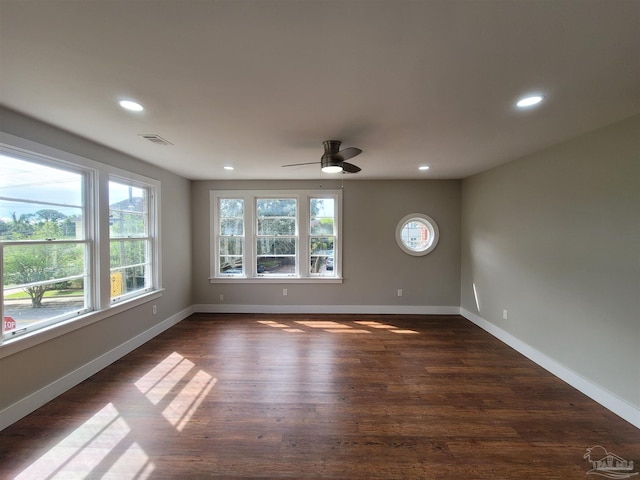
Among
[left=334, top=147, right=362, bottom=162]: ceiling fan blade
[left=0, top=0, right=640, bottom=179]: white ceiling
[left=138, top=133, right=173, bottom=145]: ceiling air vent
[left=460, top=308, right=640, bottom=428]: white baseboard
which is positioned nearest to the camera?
[left=0, top=0, right=640, bottom=179]: white ceiling

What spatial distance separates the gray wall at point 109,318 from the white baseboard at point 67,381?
42 mm

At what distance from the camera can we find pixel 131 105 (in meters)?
2.04

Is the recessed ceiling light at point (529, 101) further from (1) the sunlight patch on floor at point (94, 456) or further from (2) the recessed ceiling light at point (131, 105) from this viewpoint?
(1) the sunlight patch on floor at point (94, 456)

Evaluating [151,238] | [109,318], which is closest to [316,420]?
[109,318]

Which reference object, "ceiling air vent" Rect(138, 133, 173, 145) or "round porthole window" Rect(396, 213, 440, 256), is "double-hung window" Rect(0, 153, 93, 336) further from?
"round porthole window" Rect(396, 213, 440, 256)

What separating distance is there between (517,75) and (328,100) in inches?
46.3

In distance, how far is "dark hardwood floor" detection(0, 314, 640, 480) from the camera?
5.90 feet

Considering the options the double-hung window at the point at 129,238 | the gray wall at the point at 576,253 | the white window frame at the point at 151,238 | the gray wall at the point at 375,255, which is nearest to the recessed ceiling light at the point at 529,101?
the gray wall at the point at 576,253

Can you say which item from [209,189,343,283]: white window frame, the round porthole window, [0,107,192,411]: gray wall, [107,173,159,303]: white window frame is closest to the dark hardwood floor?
[0,107,192,411]: gray wall

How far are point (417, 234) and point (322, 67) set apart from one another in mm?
4162

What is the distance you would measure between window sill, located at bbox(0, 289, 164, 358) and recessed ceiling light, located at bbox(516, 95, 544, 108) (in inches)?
169

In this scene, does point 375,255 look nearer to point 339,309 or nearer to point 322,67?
point 339,309

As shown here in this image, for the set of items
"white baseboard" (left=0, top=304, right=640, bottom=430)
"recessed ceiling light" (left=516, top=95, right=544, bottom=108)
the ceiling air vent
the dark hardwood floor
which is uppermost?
the ceiling air vent

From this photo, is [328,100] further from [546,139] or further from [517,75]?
[546,139]
